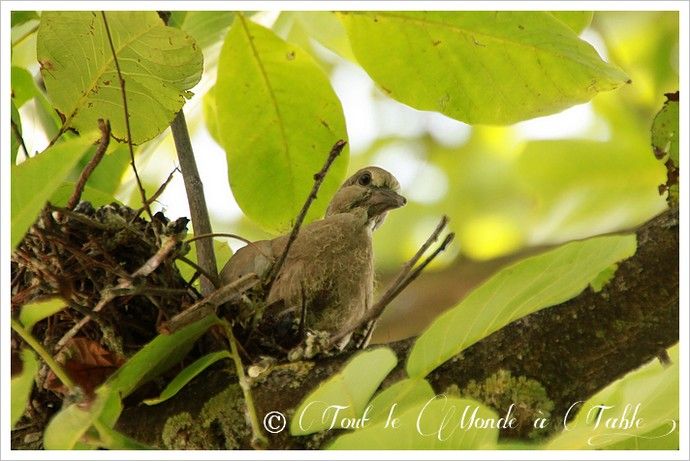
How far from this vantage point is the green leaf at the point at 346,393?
4.00 ft

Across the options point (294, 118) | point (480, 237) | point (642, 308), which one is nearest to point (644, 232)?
point (642, 308)

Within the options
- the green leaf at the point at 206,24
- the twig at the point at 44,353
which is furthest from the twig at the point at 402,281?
the green leaf at the point at 206,24

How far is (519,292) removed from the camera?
1181 millimetres

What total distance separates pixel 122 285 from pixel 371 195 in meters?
0.75

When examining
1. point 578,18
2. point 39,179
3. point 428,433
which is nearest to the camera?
point 39,179

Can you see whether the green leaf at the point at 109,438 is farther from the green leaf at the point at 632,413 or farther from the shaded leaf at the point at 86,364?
the green leaf at the point at 632,413

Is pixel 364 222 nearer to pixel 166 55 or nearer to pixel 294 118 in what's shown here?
pixel 294 118

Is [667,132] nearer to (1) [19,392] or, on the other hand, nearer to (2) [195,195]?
(2) [195,195]

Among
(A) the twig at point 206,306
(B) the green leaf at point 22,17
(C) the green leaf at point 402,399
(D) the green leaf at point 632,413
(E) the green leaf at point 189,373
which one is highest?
(B) the green leaf at point 22,17

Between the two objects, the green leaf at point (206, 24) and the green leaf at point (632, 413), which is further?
the green leaf at point (206, 24)

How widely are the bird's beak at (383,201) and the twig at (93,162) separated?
0.71 meters

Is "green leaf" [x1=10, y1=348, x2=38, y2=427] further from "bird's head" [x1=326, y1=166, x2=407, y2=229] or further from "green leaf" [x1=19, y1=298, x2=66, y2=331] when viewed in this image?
"bird's head" [x1=326, y1=166, x2=407, y2=229]

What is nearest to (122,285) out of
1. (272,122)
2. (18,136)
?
(18,136)

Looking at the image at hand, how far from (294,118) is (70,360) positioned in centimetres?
61
